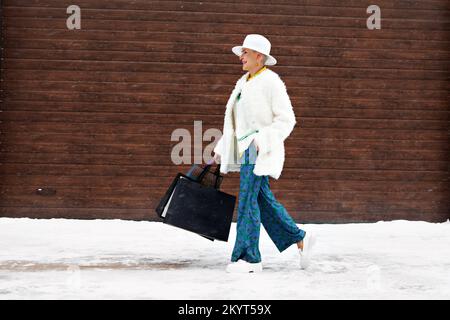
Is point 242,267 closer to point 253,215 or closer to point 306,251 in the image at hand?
point 253,215

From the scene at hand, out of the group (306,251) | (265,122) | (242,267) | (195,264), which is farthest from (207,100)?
(242,267)

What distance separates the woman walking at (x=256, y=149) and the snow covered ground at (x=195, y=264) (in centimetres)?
24

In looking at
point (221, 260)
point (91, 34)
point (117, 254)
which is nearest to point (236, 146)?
point (221, 260)

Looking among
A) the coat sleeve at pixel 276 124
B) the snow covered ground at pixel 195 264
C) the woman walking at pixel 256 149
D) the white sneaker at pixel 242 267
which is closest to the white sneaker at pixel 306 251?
the woman walking at pixel 256 149

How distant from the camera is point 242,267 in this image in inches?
248

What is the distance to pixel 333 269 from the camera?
669 centimetres

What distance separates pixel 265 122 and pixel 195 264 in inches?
54.3

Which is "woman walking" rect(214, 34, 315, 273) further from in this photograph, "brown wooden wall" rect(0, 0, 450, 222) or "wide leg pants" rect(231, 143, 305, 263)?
"brown wooden wall" rect(0, 0, 450, 222)

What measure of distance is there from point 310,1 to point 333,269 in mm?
4633

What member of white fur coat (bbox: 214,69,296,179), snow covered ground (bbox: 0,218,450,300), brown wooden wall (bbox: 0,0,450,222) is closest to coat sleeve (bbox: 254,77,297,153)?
white fur coat (bbox: 214,69,296,179)

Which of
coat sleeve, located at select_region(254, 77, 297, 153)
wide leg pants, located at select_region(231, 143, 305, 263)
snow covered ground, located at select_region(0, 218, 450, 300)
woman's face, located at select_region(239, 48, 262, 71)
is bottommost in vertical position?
snow covered ground, located at select_region(0, 218, 450, 300)

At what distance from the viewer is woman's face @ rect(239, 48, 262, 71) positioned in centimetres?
650

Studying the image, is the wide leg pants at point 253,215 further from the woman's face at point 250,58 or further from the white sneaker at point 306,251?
the woman's face at point 250,58

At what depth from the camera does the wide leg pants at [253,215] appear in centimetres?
635
